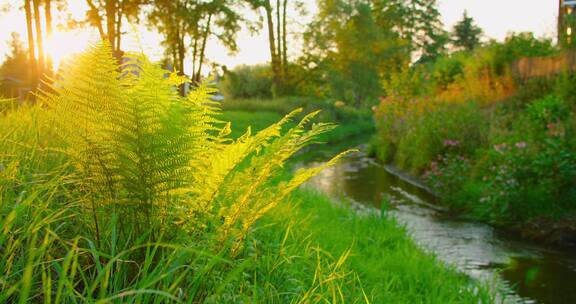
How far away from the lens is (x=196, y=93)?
2.16 meters

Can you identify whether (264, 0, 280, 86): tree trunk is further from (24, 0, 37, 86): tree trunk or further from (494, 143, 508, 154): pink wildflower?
(494, 143, 508, 154): pink wildflower

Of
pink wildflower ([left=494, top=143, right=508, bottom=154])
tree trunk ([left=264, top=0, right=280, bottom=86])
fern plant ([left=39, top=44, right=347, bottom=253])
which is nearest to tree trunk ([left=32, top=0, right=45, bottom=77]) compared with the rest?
pink wildflower ([left=494, top=143, right=508, bottom=154])

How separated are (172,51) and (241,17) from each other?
3777 mm

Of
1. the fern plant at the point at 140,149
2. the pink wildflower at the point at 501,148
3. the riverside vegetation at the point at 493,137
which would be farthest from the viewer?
the pink wildflower at the point at 501,148

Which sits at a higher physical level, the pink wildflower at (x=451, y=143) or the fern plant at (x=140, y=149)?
→ the fern plant at (x=140, y=149)

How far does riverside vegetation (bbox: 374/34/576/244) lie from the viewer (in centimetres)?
751

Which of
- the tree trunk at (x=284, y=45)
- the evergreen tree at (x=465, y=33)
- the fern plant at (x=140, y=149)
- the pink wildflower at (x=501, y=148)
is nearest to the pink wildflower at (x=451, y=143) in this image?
the pink wildflower at (x=501, y=148)

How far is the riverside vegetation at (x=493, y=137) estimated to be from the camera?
7508 millimetres

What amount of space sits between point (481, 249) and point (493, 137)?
426 cm

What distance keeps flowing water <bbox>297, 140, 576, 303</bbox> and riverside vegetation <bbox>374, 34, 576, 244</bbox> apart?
0.39m

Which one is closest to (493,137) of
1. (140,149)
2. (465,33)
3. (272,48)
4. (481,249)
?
(481,249)

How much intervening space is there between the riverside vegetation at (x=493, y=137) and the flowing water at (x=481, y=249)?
0.39 metres

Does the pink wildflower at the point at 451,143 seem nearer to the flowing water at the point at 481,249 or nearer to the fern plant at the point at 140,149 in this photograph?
the flowing water at the point at 481,249

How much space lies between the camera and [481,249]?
21.6 ft
